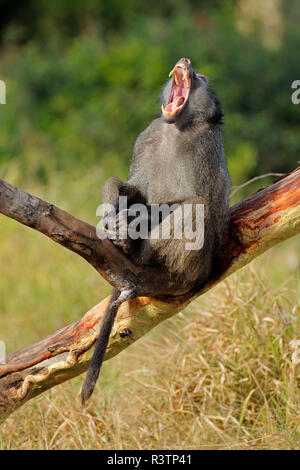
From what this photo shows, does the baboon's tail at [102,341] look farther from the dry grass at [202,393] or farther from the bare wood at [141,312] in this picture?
the dry grass at [202,393]

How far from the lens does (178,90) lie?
329 centimetres

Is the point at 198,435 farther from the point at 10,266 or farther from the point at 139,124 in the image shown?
the point at 139,124

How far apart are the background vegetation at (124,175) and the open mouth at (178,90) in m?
1.25

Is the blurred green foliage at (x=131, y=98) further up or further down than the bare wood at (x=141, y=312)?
further up

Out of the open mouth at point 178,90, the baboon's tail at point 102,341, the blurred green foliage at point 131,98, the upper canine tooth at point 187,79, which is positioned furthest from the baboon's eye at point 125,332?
the blurred green foliage at point 131,98

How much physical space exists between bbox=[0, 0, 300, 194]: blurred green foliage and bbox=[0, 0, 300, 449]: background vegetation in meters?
0.02

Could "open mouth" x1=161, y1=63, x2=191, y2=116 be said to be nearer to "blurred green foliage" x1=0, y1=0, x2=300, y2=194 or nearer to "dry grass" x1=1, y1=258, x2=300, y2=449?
"dry grass" x1=1, y1=258, x2=300, y2=449

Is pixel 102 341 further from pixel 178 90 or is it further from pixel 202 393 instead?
pixel 178 90

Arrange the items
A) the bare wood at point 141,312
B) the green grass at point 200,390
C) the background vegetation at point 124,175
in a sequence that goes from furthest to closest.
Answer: the background vegetation at point 124,175, the green grass at point 200,390, the bare wood at point 141,312

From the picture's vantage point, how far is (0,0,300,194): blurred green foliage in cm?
864

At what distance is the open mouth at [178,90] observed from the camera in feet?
10.5

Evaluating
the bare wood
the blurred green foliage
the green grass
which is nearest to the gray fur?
the bare wood

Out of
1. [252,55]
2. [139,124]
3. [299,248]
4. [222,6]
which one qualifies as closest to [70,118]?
[139,124]

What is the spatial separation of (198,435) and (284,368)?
0.59m
